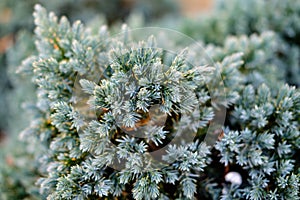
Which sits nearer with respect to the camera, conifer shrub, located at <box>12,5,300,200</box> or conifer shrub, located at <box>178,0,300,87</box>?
conifer shrub, located at <box>12,5,300,200</box>

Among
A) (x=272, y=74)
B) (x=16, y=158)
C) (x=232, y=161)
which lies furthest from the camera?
(x=16, y=158)

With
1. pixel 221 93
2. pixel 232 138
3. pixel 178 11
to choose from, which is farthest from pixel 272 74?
pixel 178 11

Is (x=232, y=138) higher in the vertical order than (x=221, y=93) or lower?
lower

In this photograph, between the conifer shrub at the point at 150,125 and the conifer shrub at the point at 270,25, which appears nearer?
the conifer shrub at the point at 150,125

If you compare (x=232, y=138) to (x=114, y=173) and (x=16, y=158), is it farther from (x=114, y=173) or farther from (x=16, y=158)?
(x=16, y=158)

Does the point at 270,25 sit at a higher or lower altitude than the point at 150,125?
higher

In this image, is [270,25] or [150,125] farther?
[270,25]

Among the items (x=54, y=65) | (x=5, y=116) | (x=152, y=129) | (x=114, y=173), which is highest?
(x=54, y=65)

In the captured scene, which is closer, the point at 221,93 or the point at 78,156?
the point at 78,156
